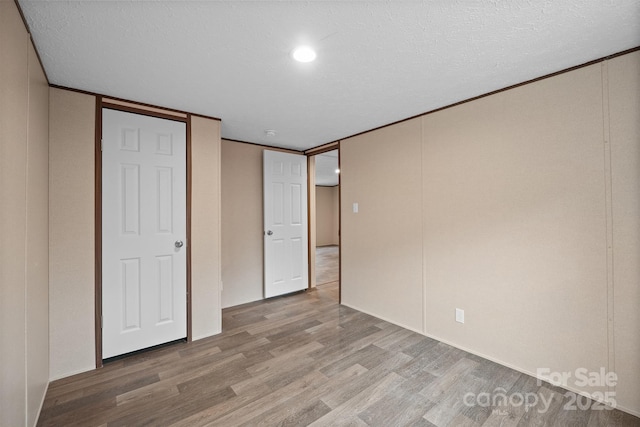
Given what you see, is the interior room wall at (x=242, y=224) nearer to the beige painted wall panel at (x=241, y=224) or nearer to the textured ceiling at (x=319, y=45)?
the beige painted wall panel at (x=241, y=224)

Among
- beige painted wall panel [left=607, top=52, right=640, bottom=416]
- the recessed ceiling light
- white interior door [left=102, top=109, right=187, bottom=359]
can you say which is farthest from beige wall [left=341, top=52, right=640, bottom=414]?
white interior door [left=102, top=109, right=187, bottom=359]

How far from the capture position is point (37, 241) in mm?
1697

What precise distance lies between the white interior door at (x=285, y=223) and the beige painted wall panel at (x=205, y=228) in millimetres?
1082

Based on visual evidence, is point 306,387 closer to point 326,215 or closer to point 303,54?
point 303,54

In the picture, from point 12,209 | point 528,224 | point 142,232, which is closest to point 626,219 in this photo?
point 528,224

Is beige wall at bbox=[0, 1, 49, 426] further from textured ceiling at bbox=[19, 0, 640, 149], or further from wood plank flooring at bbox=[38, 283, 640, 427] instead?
wood plank flooring at bbox=[38, 283, 640, 427]

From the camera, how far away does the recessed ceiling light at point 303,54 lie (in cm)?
164

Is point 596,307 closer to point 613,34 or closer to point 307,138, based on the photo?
point 613,34

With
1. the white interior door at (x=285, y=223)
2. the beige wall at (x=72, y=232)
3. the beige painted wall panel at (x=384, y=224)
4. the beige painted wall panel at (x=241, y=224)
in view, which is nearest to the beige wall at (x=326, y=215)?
the white interior door at (x=285, y=223)

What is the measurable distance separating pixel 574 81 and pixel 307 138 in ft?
8.74

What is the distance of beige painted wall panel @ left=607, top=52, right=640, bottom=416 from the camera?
1658mm

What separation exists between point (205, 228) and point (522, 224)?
2888mm

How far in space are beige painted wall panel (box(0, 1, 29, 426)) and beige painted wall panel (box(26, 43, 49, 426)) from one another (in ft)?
0.44

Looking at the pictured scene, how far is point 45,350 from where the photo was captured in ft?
6.28
